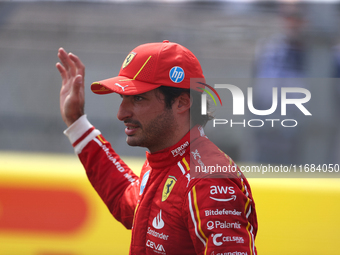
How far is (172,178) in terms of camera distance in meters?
1.53

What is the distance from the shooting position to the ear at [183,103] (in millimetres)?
1654

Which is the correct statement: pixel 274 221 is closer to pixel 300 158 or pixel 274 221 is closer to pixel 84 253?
pixel 300 158

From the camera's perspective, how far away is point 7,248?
3.04 metres

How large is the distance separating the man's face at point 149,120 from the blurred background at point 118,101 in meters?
1.12

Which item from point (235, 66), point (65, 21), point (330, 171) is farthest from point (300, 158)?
point (65, 21)

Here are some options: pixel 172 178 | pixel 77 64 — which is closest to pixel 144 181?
pixel 172 178

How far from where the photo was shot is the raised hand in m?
1.97

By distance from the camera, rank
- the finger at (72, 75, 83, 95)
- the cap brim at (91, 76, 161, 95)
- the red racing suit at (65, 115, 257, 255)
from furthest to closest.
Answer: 1. the finger at (72, 75, 83, 95)
2. the cap brim at (91, 76, 161, 95)
3. the red racing suit at (65, 115, 257, 255)

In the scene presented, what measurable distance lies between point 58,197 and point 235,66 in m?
1.68

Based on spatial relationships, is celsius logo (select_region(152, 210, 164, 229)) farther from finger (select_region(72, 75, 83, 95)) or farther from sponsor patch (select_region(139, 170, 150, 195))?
finger (select_region(72, 75, 83, 95))

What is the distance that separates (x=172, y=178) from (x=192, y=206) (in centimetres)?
19

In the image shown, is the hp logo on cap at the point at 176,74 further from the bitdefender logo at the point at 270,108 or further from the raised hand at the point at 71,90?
the bitdefender logo at the point at 270,108

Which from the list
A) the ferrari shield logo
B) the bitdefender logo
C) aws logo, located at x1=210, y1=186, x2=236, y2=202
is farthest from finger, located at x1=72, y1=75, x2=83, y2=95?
the bitdefender logo

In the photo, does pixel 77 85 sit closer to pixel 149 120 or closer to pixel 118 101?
pixel 149 120
